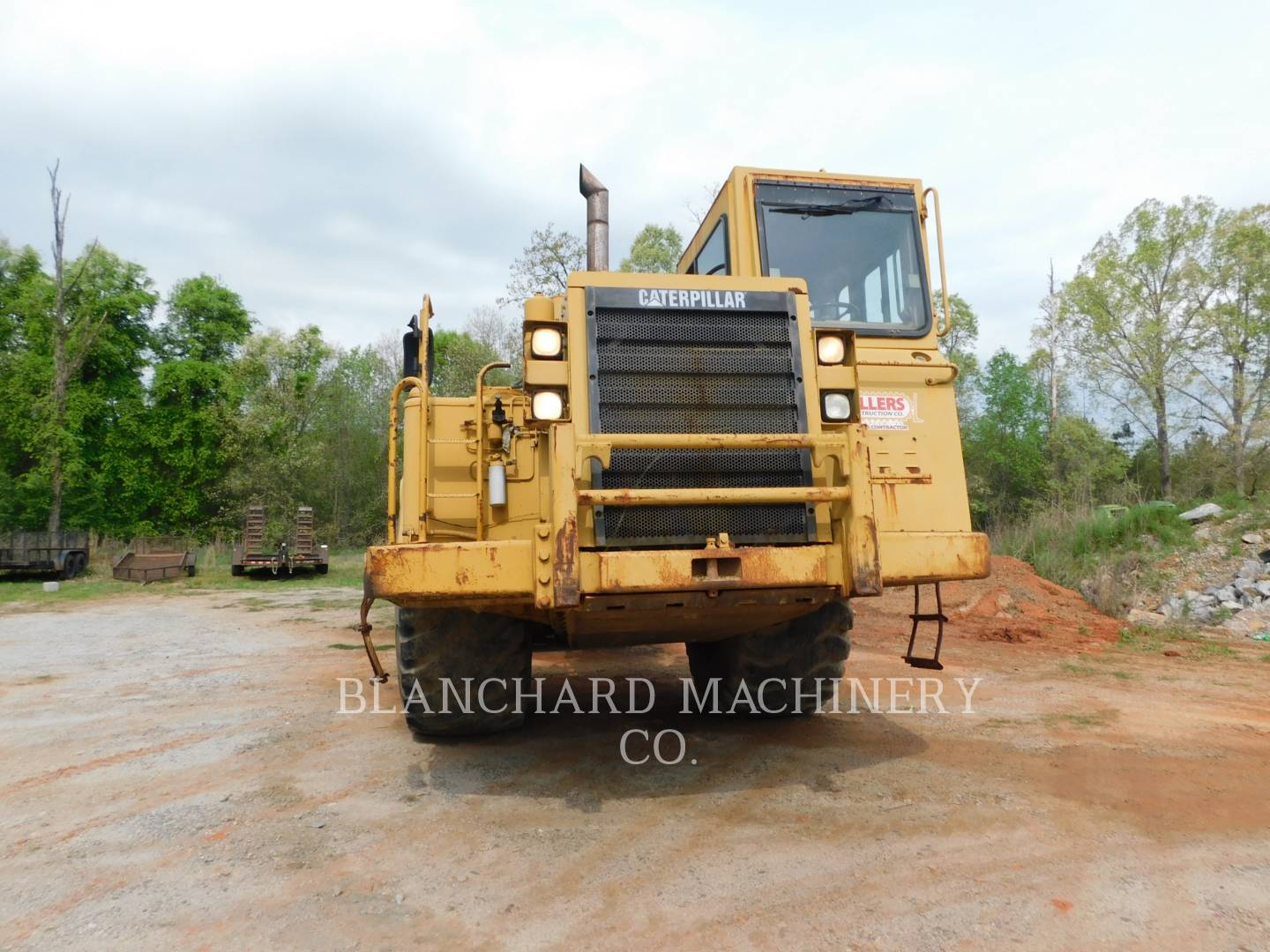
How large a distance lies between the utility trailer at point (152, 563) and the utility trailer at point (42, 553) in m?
0.95

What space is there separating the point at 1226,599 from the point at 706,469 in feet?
33.6

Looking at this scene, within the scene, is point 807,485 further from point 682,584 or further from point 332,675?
point 332,675

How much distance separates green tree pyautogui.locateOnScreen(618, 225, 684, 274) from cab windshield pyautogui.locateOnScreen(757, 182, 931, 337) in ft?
66.1


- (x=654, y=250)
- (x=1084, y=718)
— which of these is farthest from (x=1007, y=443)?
(x=1084, y=718)

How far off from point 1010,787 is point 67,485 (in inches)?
1272

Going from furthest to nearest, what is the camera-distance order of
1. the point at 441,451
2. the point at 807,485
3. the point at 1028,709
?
the point at 1028,709 < the point at 441,451 < the point at 807,485

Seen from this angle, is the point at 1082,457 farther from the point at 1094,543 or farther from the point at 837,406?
→ the point at 837,406

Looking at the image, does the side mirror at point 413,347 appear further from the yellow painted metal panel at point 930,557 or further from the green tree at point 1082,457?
the green tree at point 1082,457

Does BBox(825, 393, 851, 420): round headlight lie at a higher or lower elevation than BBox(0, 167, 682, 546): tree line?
lower

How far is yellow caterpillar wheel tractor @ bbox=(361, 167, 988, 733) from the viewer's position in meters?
3.26

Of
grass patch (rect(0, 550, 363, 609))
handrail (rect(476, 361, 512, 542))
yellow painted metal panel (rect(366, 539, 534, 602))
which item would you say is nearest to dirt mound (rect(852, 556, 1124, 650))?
handrail (rect(476, 361, 512, 542))

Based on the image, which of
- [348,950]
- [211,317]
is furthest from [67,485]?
[348,950]

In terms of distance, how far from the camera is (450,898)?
272 centimetres

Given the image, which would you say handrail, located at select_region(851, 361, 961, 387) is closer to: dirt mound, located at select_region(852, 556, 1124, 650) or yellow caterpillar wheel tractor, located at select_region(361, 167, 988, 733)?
yellow caterpillar wheel tractor, located at select_region(361, 167, 988, 733)
